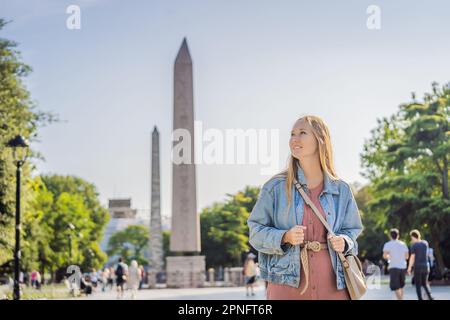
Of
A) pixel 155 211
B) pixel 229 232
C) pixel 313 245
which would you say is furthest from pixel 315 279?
pixel 229 232

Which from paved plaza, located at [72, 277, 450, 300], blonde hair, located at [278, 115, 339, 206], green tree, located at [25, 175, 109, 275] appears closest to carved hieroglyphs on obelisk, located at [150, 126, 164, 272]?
green tree, located at [25, 175, 109, 275]

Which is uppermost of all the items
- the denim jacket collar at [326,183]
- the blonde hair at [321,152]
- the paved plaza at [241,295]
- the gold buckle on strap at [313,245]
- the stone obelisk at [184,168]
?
the stone obelisk at [184,168]

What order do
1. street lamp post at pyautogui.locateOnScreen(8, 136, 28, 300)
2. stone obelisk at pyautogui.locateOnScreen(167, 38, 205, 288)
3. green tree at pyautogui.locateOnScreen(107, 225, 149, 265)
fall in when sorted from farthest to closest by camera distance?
green tree at pyautogui.locateOnScreen(107, 225, 149, 265) → stone obelisk at pyautogui.locateOnScreen(167, 38, 205, 288) → street lamp post at pyautogui.locateOnScreen(8, 136, 28, 300)

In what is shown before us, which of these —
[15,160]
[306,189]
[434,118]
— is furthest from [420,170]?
[306,189]

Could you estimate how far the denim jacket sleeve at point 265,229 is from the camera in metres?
3.52

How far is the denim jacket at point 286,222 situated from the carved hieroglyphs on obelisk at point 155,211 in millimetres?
49118

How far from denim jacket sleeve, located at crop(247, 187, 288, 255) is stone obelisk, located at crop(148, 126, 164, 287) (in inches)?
1766

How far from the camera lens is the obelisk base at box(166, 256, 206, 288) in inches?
1614

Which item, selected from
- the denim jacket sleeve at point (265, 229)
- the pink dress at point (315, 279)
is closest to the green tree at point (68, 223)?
the denim jacket sleeve at point (265, 229)

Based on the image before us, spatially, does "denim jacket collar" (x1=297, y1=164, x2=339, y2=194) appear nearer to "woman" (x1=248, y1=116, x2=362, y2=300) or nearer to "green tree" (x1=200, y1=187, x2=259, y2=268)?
"woman" (x1=248, y1=116, x2=362, y2=300)

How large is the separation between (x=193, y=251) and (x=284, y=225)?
35.5 metres

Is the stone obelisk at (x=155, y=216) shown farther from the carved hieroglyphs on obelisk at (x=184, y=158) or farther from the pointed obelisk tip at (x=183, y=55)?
the pointed obelisk tip at (x=183, y=55)

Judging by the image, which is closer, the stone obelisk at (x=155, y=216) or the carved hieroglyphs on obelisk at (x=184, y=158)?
the carved hieroglyphs on obelisk at (x=184, y=158)
